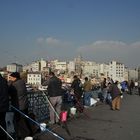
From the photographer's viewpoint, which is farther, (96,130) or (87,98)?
(87,98)

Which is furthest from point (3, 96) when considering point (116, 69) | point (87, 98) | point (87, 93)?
point (116, 69)

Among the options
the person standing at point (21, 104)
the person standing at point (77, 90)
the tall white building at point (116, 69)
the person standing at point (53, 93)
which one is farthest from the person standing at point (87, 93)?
the tall white building at point (116, 69)

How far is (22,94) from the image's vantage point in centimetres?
1080

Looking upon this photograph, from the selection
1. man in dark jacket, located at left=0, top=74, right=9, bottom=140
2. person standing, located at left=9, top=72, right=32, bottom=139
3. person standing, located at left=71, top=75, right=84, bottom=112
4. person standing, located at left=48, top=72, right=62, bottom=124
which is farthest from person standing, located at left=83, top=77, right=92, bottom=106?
man in dark jacket, located at left=0, top=74, right=9, bottom=140

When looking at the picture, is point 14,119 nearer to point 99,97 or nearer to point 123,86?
point 99,97

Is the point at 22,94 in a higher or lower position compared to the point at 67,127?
higher

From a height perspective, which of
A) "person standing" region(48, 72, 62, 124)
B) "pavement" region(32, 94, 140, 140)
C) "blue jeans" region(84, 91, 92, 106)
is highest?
"person standing" region(48, 72, 62, 124)

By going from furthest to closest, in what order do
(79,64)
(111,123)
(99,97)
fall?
1. (79,64)
2. (99,97)
3. (111,123)

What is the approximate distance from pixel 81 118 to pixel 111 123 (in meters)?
1.82

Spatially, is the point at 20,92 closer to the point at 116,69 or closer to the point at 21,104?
the point at 21,104

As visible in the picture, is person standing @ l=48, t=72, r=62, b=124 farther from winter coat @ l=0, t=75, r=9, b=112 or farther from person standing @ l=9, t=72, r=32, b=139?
winter coat @ l=0, t=75, r=9, b=112

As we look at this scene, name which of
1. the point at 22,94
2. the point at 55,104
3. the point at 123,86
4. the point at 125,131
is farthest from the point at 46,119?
the point at 123,86

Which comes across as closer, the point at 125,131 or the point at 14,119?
the point at 14,119

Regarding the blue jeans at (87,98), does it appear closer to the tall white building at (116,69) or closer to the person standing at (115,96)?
the person standing at (115,96)
